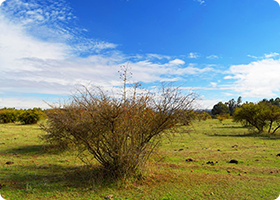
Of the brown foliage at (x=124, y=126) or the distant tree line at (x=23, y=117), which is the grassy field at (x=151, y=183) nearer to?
the brown foliage at (x=124, y=126)

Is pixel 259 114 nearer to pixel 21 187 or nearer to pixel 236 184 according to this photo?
pixel 236 184

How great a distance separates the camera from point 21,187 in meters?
6.75

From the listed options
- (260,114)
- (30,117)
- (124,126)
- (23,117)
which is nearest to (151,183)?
(124,126)

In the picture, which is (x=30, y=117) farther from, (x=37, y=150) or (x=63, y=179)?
(x=63, y=179)

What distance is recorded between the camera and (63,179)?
24.6 feet

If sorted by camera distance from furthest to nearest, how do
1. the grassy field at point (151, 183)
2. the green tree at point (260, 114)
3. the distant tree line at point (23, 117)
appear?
the distant tree line at point (23, 117), the green tree at point (260, 114), the grassy field at point (151, 183)

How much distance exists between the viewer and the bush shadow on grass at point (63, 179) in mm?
6645

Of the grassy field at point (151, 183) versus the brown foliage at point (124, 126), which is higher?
the brown foliage at point (124, 126)

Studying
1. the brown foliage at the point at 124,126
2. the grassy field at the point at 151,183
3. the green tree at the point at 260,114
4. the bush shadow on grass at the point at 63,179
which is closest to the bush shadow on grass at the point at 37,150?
the grassy field at the point at 151,183

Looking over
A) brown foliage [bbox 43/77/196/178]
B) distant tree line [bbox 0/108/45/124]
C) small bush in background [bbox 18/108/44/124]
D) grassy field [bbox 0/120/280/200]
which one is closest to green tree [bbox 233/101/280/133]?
grassy field [bbox 0/120/280/200]

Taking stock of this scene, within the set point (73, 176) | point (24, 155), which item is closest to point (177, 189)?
point (73, 176)

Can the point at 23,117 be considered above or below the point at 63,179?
above

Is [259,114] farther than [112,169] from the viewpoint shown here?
Yes

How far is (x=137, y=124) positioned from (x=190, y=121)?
173 cm
